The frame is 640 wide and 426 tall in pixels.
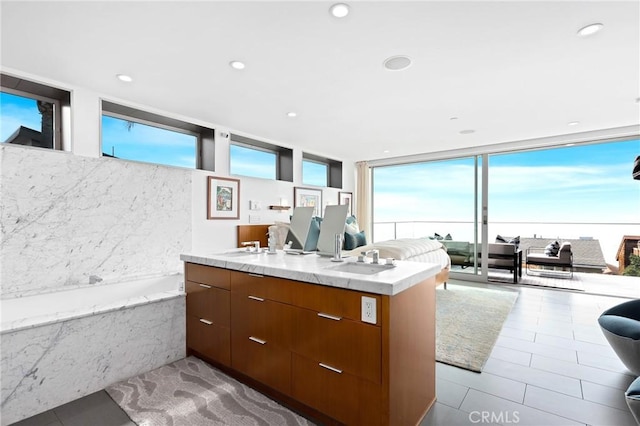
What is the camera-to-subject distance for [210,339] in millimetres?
2406

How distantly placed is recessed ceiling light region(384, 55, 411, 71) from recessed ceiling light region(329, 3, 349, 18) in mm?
708

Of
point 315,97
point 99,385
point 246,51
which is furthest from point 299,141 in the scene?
point 99,385

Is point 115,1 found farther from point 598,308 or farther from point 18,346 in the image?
point 598,308

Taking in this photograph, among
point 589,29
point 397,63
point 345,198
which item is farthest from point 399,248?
point 345,198

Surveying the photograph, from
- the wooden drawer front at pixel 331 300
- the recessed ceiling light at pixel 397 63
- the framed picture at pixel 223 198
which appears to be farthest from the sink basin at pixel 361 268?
the framed picture at pixel 223 198

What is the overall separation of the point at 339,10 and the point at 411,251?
3.08 metres

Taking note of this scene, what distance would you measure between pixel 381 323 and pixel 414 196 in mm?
6118

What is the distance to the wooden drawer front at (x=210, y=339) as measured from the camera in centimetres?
227

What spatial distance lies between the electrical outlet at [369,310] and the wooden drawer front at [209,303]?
117cm

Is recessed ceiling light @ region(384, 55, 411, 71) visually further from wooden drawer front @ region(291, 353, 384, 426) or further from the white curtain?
the white curtain

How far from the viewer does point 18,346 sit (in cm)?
181

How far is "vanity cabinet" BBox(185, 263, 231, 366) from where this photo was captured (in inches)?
89.4

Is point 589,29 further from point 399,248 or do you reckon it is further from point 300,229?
point 399,248

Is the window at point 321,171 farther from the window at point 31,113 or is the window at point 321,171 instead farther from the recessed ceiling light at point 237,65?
the window at point 31,113
